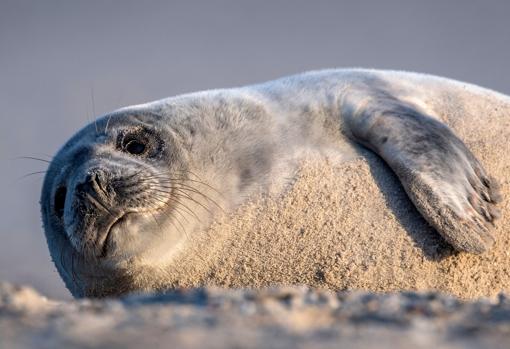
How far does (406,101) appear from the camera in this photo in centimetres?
623

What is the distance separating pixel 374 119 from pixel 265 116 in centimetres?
84

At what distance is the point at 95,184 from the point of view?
203 inches

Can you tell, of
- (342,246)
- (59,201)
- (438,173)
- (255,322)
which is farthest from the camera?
(59,201)

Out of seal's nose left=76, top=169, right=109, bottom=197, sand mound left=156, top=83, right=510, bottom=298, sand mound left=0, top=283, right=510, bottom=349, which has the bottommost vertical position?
sand mound left=156, top=83, right=510, bottom=298

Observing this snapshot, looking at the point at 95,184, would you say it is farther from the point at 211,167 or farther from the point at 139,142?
the point at 211,167

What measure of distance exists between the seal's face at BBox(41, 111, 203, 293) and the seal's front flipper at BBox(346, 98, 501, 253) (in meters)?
1.42

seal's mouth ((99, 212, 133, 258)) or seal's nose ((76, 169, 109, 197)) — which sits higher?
seal's nose ((76, 169, 109, 197))

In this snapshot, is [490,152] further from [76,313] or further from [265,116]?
[76,313]

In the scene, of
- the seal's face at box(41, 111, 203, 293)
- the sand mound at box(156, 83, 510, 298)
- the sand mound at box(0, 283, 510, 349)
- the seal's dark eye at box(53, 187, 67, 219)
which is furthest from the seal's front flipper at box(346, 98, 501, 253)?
the seal's dark eye at box(53, 187, 67, 219)

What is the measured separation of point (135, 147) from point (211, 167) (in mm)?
556

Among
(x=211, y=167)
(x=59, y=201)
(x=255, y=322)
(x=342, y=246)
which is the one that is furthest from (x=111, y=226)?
(x=255, y=322)

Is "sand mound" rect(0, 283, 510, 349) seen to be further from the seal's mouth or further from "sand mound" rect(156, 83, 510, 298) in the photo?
"sand mound" rect(156, 83, 510, 298)

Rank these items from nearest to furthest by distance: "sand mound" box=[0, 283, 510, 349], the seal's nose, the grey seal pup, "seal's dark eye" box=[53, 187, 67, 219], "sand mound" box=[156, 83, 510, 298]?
"sand mound" box=[0, 283, 510, 349]
the seal's nose
the grey seal pup
"sand mound" box=[156, 83, 510, 298]
"seal's dark eye" box=[53, 187, 67, 219]

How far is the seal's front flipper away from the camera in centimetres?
531
